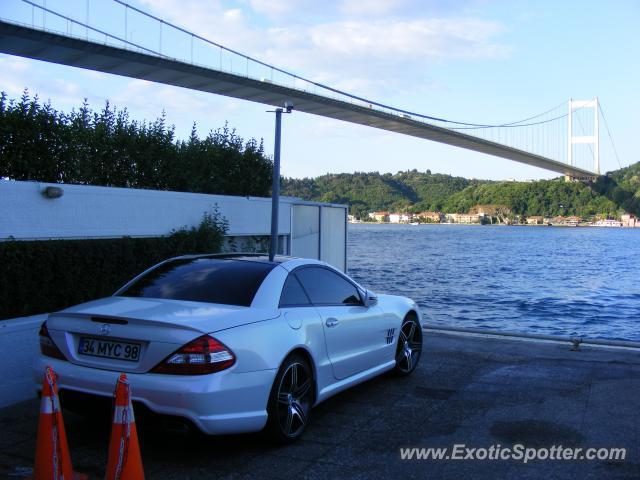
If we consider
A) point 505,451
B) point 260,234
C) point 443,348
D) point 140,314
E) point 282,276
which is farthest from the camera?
point 260,234

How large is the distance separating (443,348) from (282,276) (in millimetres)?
3741

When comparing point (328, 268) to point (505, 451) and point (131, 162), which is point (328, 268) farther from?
point (131, 162)

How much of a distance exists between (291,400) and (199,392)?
2.92 ft

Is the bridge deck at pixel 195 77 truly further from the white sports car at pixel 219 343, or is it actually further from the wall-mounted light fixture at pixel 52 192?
the white sports car at pixel 219 343

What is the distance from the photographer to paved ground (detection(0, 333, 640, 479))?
167 inches

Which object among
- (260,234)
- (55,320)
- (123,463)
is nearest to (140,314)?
(55,320)

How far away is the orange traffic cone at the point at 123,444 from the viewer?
11.7 ft

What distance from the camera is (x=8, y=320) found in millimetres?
5730

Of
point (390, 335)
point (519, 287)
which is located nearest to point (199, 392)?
point (390, 335)

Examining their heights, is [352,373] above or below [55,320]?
below

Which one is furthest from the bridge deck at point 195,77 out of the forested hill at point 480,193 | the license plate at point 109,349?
the forested hill at point 480,193

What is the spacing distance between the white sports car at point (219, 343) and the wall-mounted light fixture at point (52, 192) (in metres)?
2.22

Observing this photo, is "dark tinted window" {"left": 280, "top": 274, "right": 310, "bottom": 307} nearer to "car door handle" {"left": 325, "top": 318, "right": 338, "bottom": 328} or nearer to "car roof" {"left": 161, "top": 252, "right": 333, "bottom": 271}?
"car roof" {"left": 161, "top": 252, "right": 333, "bottom": 271}

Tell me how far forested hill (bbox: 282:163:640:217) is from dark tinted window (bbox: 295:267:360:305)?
233 ft
